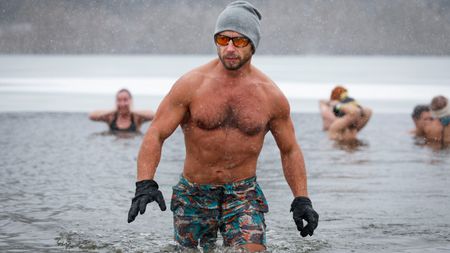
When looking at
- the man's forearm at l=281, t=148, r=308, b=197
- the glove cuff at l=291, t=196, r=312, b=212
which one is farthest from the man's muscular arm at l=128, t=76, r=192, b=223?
the glove cuff at l=291, t=196, r=312, b=212

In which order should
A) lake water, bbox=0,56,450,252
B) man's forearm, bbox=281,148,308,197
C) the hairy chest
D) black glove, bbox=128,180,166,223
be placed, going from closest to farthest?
black glove, bbox=128,180,166,223 < the hairy chest < man's forearm, bbox=281,148,308,197 < lake water, bbox=0,56,450,252

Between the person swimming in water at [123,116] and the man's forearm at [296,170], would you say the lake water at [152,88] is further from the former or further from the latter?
the man's forearm at [296,170]

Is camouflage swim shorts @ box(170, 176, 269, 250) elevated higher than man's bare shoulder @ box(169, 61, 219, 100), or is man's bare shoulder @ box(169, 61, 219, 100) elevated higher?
man's bare shoulder @ box(169, 61, 219, 100)

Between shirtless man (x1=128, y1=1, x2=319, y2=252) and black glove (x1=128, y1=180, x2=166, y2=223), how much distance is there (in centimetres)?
12

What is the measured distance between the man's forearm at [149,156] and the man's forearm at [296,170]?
872 mm

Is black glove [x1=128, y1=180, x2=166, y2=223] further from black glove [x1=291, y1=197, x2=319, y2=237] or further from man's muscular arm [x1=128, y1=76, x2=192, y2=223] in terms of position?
black glove [x1=291, y1=197, x2=319, y2=237]

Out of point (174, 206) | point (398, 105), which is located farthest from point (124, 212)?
point (398, 105)

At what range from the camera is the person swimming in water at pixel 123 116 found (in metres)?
16.3

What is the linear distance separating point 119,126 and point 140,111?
682mm

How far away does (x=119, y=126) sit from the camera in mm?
16875

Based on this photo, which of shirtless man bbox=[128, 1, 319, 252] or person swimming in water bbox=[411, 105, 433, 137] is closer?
shirtless man bbox=[128, 1, 319, 252]

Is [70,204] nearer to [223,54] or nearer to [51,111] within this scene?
[223,54]

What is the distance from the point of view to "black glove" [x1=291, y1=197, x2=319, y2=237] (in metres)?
5.83

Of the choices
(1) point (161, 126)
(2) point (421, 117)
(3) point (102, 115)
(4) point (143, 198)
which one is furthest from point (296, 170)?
(3) point (102, 115)
